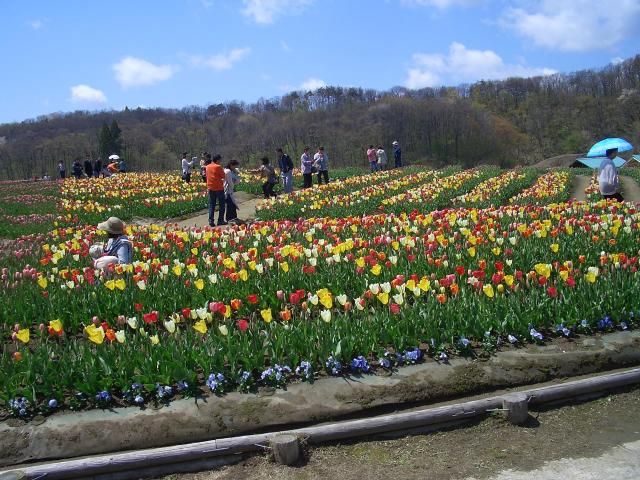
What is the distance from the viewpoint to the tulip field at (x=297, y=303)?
435 centimetres

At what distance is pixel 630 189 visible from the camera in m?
23.3

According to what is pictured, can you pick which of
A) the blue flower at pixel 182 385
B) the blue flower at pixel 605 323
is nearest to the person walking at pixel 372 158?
the blue flower at pixel 605 323

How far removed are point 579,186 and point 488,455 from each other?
2234cm

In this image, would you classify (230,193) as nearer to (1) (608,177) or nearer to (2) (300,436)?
(1) (608,177)

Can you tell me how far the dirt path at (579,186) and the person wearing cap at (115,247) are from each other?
15.6 m

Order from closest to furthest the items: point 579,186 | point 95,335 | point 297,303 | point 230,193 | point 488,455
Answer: point 488,455 < point 95,335 < point 297,303 < point 230,193 < point 579,186

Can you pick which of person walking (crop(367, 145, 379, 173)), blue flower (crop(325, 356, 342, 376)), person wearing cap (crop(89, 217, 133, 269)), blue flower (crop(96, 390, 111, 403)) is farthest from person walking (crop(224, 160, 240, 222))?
person walking (crop(367, 145, 379, 173))

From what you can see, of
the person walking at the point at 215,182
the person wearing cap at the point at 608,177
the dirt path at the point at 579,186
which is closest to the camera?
the person wearing cap at the point at 608,177

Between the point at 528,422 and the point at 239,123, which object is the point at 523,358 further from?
the point at 239,123

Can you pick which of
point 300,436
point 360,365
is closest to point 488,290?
point 360,365

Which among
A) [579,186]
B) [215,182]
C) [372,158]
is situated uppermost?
[372,158]

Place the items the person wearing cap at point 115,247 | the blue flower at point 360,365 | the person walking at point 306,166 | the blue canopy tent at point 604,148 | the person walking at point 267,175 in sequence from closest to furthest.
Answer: the blue flower at point 360,365 < the person wearing cap at point 115,247 < the person walking at point 267,175 < the blue canopy tent at point 604,148 < the person walking at point 306,166

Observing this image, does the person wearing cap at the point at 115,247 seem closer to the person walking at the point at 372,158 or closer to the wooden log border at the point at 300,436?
the wooden log border at the point at 300,436

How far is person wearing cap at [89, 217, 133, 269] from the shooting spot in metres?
7.35
